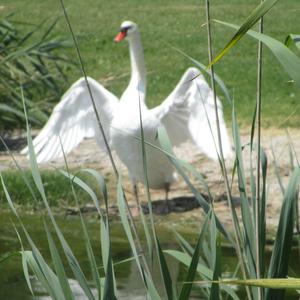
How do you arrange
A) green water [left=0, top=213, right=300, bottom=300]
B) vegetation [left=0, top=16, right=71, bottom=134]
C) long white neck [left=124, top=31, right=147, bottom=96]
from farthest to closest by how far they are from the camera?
1. vegetation [left=0, top=16, right=71, bottom=134]
2. long white neck [left=124, top=31, right=147, bottom=96]
3. green water [left=0, top=213, right=300, bottom=300]

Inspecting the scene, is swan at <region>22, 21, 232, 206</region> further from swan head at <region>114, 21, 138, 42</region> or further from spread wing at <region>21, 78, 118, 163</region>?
swan head at <region>114, 21, 138, 42</region>

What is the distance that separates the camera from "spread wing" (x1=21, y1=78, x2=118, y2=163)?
759cm

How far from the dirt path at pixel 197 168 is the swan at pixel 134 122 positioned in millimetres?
267

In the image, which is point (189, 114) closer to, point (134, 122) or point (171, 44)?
point (134, 122)

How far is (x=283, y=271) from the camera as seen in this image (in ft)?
7.54

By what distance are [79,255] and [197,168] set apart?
270cm

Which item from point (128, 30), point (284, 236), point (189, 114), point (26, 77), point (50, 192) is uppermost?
point (128, 30)

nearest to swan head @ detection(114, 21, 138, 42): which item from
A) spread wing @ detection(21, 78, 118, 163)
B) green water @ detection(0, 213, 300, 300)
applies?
spread wing @ detection(21, 78, 118, 163)

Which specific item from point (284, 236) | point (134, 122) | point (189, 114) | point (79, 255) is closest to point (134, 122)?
point (134, 122)

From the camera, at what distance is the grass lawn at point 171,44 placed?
1091 cm

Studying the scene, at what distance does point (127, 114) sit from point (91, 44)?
7721mm

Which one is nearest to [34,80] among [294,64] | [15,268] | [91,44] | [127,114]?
[127,114]

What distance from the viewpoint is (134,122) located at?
724cm

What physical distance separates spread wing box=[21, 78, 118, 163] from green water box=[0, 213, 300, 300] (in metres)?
0.76
